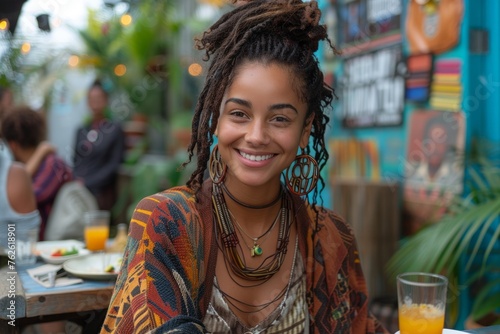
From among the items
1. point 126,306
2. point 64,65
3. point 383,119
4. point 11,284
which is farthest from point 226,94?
point 64,65

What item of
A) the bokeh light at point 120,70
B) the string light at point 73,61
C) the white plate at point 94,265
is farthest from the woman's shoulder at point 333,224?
the string light at point 73,61

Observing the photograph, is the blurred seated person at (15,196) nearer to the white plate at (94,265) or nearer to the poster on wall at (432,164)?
the white plate at (94,265)

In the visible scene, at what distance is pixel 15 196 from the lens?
2.87m

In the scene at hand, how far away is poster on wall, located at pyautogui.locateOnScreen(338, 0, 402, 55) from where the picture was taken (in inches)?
159

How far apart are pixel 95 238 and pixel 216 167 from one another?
131 centimetres

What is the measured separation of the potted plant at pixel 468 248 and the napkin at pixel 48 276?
1.71 m

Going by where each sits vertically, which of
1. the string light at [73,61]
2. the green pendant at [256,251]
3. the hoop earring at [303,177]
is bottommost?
the green pendant at [256,251]

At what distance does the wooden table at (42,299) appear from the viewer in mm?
1923

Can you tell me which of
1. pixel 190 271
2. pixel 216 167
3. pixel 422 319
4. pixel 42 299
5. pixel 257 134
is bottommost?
pixel 42 299

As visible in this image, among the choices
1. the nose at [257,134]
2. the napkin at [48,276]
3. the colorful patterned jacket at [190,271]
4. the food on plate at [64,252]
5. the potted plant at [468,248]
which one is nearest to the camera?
the colorful patterned jacket at [190,271]

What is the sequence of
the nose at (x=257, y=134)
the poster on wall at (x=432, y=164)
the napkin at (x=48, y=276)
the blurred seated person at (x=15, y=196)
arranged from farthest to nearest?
the poster on wall at (x=432, y=164) < the blurred seated person at (x=15, y=196) < the napkin at (x=48, y=276) < the nose at (x=257, y=134)

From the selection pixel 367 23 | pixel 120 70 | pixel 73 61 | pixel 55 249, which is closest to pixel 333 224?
pixel 55 249

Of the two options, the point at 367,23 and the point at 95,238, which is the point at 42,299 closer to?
the point at 95,238

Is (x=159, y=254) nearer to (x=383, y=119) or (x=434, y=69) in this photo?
(x=434, y=69)
